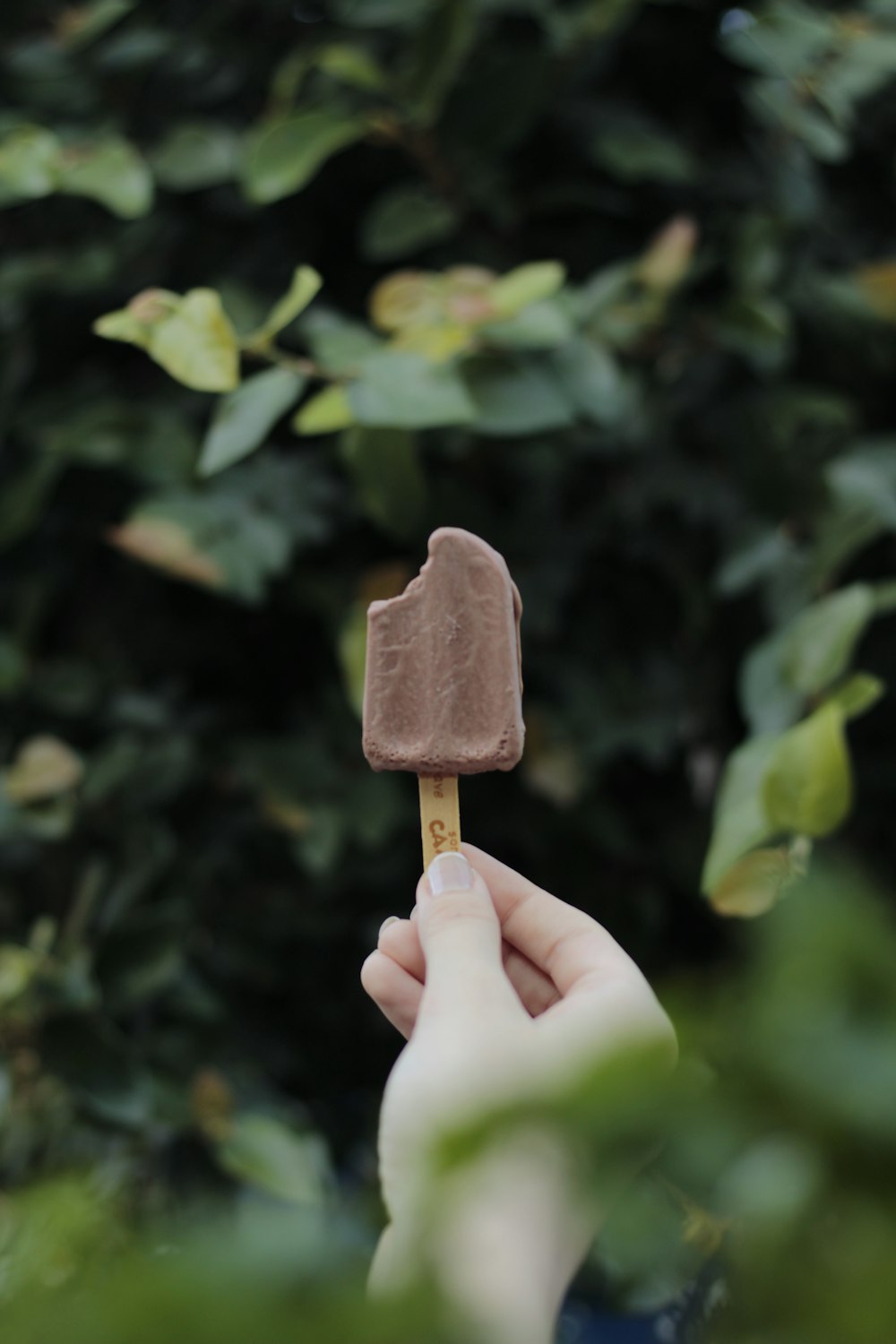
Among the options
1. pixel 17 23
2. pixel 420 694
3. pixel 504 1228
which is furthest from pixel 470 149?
pixel 504 1228

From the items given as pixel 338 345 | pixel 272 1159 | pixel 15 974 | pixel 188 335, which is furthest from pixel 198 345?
pixel 272 1159

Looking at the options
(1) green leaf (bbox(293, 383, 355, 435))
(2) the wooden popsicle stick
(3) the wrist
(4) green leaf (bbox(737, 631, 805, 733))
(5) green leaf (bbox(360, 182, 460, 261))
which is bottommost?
(4) green leaf (bbox(737, 631, 805, 733))

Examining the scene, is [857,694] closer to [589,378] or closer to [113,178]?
[589,378]

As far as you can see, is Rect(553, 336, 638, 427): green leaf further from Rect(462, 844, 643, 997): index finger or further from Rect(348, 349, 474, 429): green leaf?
Rect(462, 844, 643, 997): index finger

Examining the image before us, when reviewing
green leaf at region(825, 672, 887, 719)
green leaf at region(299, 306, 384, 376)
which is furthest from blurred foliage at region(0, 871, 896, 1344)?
green leaf at region(299, 306, 384, 376)

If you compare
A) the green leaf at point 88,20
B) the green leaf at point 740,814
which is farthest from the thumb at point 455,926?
the green leaf at point 88,20

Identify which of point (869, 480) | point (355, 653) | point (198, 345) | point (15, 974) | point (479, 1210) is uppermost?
point (479, 1210)
